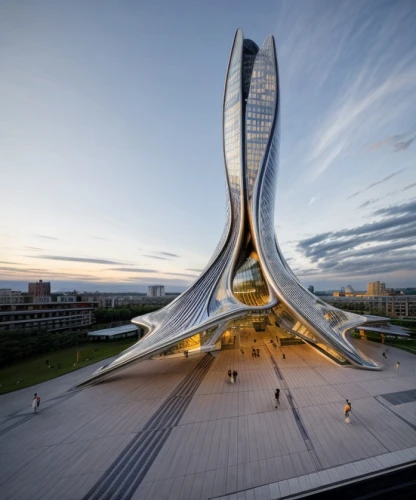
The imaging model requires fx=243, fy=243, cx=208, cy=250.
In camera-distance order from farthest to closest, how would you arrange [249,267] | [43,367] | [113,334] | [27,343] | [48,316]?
[48,316]
[249,267]
[113,334]
[27,343]
[43,367]

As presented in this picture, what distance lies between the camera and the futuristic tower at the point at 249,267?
1407 centimetres

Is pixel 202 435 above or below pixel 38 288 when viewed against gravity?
below

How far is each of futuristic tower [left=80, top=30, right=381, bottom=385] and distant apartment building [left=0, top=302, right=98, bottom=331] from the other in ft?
54.0

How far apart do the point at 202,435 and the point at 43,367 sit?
13.8m

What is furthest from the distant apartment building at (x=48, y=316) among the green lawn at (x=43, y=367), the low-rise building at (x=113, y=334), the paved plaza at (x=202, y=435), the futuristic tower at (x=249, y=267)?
the paved plaza at (x=202, y=435)

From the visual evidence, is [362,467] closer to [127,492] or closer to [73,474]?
[127,492]

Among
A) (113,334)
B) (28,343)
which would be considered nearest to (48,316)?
(113,334)

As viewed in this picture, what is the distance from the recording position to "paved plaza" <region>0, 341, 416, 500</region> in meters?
5.90

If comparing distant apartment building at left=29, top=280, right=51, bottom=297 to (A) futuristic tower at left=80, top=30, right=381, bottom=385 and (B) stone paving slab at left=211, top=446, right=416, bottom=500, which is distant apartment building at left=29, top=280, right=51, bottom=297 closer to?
(A) futuristic tower at left=80, top=30, right=381, bottom=385

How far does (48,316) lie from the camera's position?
30.5 meters

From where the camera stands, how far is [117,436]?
7895 mm

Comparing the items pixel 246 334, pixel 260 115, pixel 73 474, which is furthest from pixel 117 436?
pixel 260 115

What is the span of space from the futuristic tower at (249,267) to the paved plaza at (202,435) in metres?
2.18

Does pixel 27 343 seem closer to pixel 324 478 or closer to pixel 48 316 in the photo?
pixel 48 316
